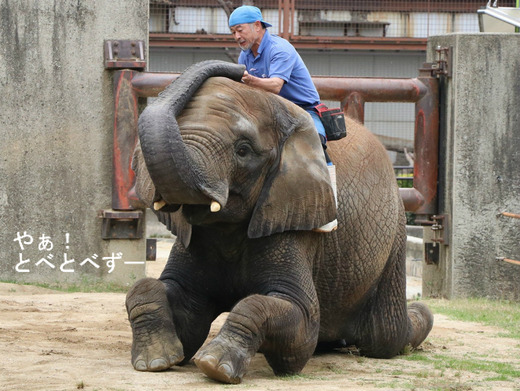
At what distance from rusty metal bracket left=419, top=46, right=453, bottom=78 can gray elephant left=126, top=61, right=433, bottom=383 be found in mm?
4668

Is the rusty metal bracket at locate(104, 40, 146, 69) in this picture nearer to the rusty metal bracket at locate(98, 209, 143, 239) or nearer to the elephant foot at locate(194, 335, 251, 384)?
the rusty metal bracket at locate(98, 209, 143, 239)

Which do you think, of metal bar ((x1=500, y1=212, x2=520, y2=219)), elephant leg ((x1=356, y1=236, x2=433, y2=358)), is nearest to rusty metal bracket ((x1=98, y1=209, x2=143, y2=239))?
metal bar ((x1=500, y1=212, x2=520, y2=219))

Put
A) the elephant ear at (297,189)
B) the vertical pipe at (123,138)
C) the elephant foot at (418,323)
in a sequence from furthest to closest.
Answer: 1. the vertical pipe at (123,138)
2. the elephant foot at (418,323)
3. the elephant ear at (297,189)

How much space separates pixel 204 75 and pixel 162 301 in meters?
1.25

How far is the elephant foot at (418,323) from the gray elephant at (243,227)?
0.73 metres

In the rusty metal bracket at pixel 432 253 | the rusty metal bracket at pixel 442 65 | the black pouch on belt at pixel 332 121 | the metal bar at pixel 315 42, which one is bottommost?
the rusty metal bracket at pixel 432 253

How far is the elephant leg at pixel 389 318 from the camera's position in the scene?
731cm

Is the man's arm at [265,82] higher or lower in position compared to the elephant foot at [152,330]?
higher

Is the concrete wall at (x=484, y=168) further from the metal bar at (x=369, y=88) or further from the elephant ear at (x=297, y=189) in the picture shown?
the elephant ear at (x=297, y=189)

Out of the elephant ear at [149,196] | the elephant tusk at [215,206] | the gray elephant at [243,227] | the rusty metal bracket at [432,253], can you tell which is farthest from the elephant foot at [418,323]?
the rusty metal bracket at [432,253]

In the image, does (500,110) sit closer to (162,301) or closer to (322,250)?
(322,250)

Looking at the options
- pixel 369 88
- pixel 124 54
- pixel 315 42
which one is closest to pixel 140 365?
pixel 124 54

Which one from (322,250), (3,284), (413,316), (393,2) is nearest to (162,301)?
(322,250)

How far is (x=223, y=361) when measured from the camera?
547 centimetres
